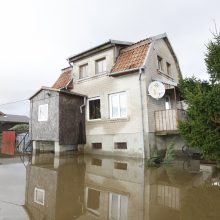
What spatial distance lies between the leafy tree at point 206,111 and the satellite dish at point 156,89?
4.92m

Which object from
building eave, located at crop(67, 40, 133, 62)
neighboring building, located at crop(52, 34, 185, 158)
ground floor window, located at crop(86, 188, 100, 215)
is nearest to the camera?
ground floor window, located at crop(86, 188, 100, 215)

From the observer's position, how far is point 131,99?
14250mm

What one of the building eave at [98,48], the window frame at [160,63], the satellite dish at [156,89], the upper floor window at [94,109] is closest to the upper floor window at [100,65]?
the building eave at [98,48]

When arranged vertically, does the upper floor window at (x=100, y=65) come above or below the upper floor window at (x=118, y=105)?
above

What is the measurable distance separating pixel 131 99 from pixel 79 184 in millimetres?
7780

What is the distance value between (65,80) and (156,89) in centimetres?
800

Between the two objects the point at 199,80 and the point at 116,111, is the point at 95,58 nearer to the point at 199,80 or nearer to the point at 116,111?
the point at 116,111

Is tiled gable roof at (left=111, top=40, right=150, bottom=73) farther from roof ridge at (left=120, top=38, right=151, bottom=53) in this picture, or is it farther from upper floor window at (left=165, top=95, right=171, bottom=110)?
upper floor window at (left=165, top=95, right=171, bottom=110)

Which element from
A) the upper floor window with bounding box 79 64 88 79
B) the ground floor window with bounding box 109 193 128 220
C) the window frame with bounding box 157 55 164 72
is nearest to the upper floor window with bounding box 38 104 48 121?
the upper floor window with bounding box 79 64 88 79

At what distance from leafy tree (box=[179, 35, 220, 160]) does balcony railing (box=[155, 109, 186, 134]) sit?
186 inches

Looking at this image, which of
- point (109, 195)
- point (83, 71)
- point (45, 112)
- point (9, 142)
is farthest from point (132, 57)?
point (9, 142)

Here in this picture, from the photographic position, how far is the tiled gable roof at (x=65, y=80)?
17.8 meters

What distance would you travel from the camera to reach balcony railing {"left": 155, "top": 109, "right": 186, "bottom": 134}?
12875 mm

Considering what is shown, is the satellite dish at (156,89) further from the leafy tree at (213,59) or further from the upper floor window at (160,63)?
the leafy tree at (213,59)
